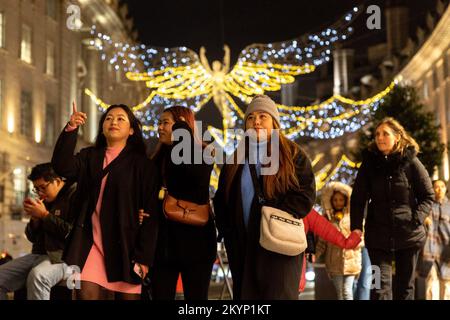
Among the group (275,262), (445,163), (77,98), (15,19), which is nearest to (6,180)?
(15,19)

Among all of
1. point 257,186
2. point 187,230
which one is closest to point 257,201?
point 257,186

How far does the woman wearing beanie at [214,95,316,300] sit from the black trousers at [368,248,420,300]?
1998 millimetres

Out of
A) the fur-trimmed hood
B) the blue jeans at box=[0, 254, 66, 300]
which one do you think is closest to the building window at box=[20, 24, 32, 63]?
the fur-trimmed hood

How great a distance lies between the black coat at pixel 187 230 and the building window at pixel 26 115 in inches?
1172

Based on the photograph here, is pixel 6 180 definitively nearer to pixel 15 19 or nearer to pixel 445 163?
pixel 15 19

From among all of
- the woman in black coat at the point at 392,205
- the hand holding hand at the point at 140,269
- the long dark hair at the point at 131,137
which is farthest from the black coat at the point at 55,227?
the woman in black coat at the point at 392,205

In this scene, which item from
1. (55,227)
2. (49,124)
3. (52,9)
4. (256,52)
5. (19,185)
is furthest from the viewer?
(52,9)

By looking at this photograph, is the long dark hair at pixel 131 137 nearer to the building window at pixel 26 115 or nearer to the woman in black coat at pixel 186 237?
the woman in black coat at pixel 186 237

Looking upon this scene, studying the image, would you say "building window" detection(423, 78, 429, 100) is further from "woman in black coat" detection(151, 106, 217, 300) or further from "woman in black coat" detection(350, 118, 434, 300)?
"woman in black coat" detection(151, 106, 217, 300)

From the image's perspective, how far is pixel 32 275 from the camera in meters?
7.02

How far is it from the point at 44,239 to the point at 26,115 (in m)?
29.9

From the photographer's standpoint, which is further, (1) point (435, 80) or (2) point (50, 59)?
(1) point (435, 80)

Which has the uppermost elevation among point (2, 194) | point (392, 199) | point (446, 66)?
point (446, 66)

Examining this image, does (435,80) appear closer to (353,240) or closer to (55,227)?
(353,240)
